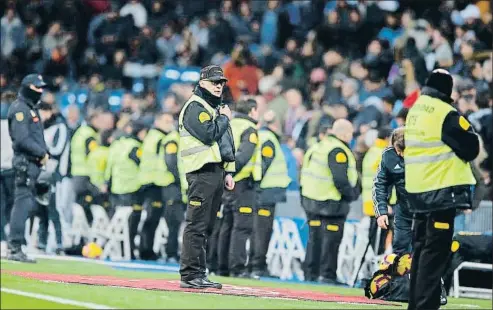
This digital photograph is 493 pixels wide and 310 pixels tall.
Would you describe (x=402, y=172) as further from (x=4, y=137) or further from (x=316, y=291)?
(x=4, y=137)

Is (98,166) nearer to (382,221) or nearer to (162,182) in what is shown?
(162,182)

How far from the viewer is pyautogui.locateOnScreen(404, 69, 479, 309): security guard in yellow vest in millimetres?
12031

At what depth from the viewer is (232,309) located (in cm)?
1214

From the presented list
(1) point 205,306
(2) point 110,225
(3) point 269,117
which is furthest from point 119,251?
(1) point 205,306

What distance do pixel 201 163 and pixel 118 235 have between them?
28.4 feet

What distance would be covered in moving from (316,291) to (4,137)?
23.7 feet

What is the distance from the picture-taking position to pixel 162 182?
21.2 meters

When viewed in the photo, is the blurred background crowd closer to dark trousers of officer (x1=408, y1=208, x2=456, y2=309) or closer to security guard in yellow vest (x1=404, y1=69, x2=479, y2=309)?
security guard in yellow vest (x1=404, y1=69, x2=479, y2=309)

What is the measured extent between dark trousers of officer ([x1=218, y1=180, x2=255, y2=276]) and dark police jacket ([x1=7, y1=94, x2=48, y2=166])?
262 centimetres

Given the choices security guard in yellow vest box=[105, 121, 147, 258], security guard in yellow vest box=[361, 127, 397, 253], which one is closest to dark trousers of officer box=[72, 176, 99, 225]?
security guard in yellow vest box=[105, 121, 147, 258]

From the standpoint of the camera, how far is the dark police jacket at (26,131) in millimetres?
17594

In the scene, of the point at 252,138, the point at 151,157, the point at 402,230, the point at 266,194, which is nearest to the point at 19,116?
the point at 252,138

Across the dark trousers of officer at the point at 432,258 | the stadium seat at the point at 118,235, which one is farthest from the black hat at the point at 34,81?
the dark trousers of officer at the point at 432,258

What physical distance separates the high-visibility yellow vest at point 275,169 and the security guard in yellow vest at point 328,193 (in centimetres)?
35
